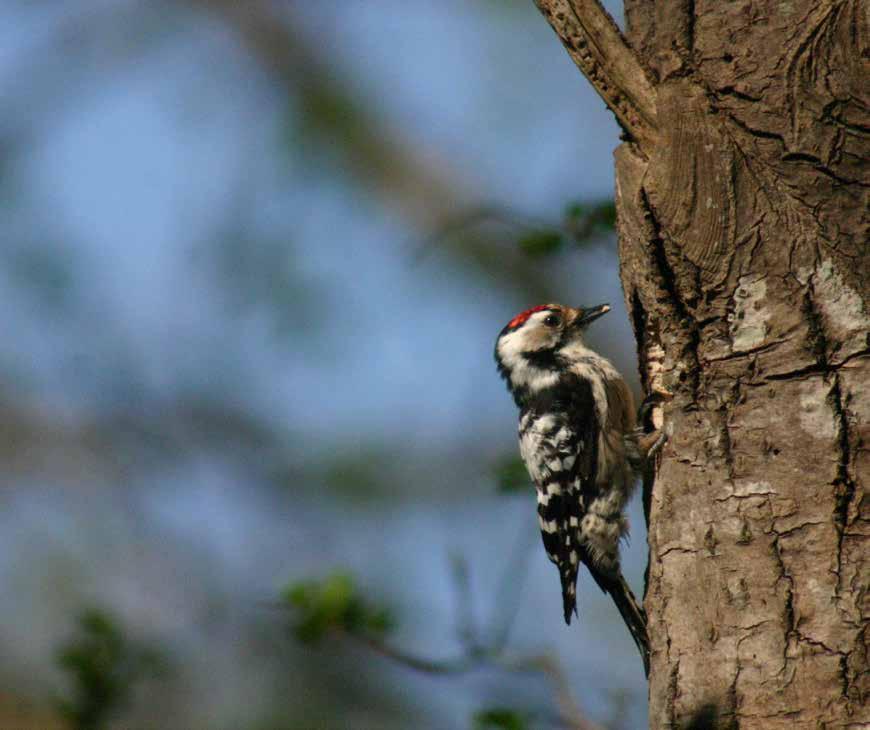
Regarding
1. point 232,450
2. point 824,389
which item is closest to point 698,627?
point 824,389

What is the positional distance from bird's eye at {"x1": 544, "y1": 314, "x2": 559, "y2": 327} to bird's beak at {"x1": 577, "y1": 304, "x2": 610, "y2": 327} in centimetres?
12

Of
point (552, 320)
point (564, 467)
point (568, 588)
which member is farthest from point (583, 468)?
point (552, 320)

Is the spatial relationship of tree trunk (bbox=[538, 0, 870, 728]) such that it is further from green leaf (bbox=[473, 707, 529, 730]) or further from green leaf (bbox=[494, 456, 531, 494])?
green leaf (bbox=[494, 456, 531, 494])

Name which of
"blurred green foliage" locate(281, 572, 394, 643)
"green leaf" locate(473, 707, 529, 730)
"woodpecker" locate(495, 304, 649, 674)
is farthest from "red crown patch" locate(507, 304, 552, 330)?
"green leaf" locate(473, 707, 529, 730)

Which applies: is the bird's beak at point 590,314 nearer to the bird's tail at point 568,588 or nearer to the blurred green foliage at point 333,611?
the bird's tail at point 568,588

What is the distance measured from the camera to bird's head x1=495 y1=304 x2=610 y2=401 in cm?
568

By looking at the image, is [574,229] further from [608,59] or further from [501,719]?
[501,719]

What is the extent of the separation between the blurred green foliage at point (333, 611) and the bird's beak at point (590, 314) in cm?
192

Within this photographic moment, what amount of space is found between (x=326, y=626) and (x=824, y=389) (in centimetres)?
264

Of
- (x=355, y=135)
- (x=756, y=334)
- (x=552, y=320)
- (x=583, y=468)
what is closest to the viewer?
(x=756, y=334)

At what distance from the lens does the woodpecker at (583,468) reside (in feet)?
16.9

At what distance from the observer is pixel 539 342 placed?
19.1ft

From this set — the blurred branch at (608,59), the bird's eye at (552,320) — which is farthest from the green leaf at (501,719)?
the blurred branch at (608,59)

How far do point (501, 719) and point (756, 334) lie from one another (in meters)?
2.49
